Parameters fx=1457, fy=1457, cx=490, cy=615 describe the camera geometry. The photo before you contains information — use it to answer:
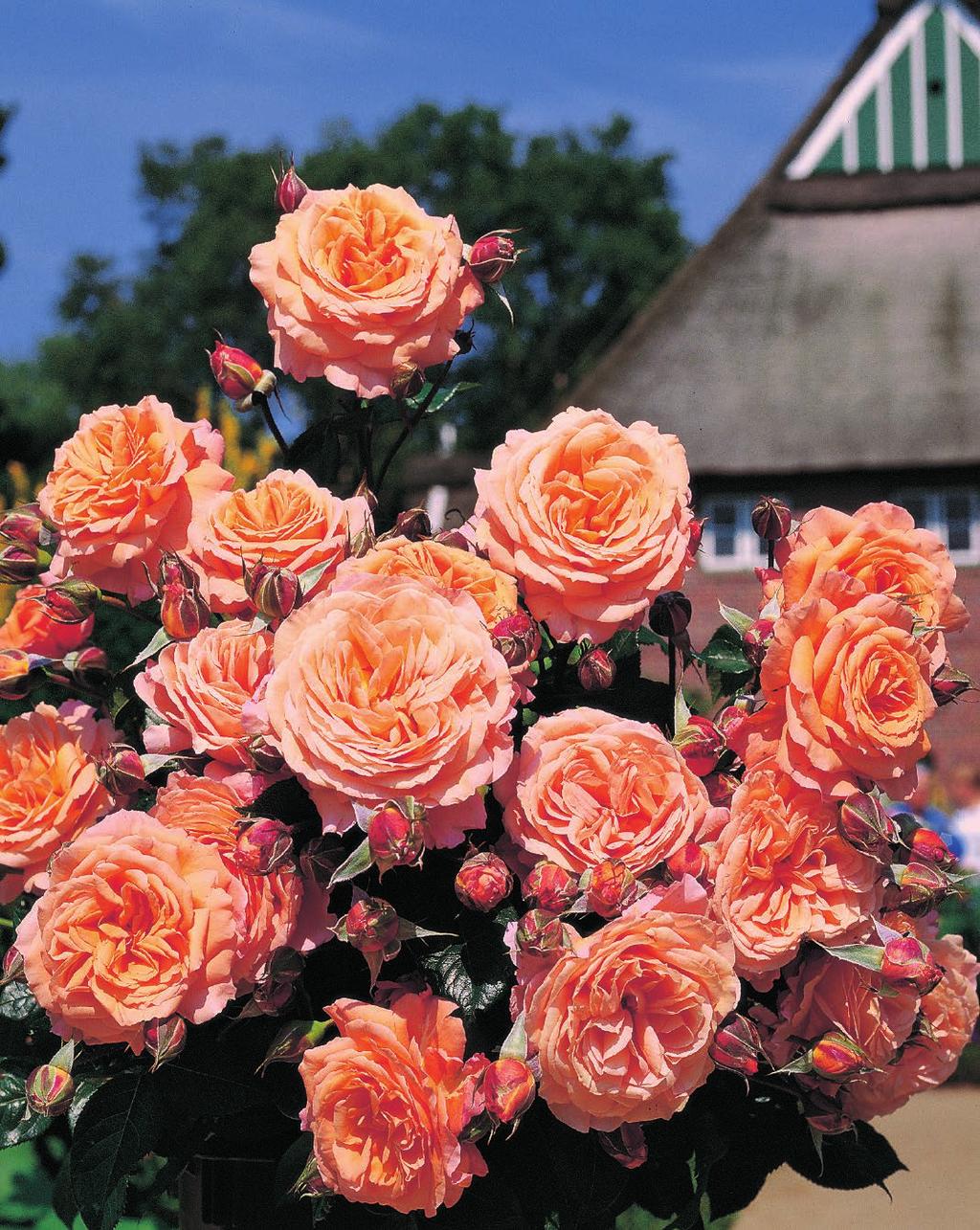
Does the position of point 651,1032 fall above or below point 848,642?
below

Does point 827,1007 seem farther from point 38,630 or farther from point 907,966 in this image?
point 38,630

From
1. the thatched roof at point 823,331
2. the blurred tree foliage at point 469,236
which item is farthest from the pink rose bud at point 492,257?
the blurred tree foliage at point 469,236

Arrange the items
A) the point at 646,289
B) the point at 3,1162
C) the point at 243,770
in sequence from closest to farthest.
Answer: the point at 243,770 < the point at 3,1162 < the point at 646,289

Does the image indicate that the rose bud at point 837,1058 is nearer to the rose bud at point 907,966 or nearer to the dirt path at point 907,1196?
the rose bud at point 907,966

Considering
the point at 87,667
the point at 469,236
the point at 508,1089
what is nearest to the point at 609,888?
the point at 508,1089

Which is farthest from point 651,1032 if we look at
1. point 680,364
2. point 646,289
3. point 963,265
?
point 646,289

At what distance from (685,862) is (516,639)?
0.24 m

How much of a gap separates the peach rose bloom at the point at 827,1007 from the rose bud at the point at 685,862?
196 mm

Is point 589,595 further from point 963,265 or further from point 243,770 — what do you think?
point 963,265

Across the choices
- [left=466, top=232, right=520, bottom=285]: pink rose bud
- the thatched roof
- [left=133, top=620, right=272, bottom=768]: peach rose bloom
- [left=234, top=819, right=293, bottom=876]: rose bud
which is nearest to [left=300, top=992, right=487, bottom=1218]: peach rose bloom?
[left=234, top=819, right=293, bottom=876]: rose bud

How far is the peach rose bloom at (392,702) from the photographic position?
3.77ft

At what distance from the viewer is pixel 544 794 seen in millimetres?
1228

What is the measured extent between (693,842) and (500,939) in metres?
0.19

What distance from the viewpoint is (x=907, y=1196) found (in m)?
5.07
